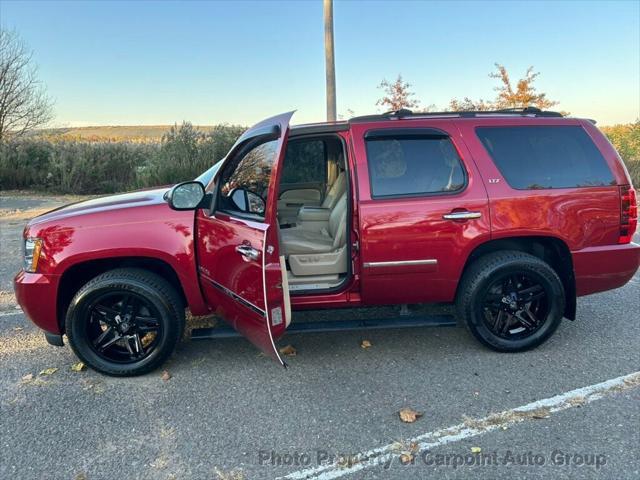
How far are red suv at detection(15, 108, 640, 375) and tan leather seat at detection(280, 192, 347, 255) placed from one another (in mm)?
19

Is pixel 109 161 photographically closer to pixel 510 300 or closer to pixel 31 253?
pixel 31 253

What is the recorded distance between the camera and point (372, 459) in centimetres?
248

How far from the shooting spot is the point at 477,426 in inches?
107

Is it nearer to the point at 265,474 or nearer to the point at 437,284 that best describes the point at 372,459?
the point at 265,474

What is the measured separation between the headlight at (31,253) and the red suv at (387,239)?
0.01 meters

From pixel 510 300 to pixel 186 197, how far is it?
2644mm

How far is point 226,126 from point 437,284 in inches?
484

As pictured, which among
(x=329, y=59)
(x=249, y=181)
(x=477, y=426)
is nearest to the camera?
(x=477, y=426)

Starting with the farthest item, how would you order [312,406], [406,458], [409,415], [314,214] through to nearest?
1. [314,214]
2. [312,406]
3. [409,415]
4. [406,458]

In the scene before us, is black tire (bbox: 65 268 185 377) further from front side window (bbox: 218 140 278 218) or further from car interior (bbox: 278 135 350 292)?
car interior (bbox: 278 135 350 292)

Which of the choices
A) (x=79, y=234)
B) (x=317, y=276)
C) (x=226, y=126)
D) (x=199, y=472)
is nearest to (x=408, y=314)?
→ (x=317, y=276)

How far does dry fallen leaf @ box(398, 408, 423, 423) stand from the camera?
280cm

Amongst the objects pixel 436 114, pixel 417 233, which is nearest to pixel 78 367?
pixel 417 233

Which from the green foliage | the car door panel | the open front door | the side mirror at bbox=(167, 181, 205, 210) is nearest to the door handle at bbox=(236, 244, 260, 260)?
the open front door
